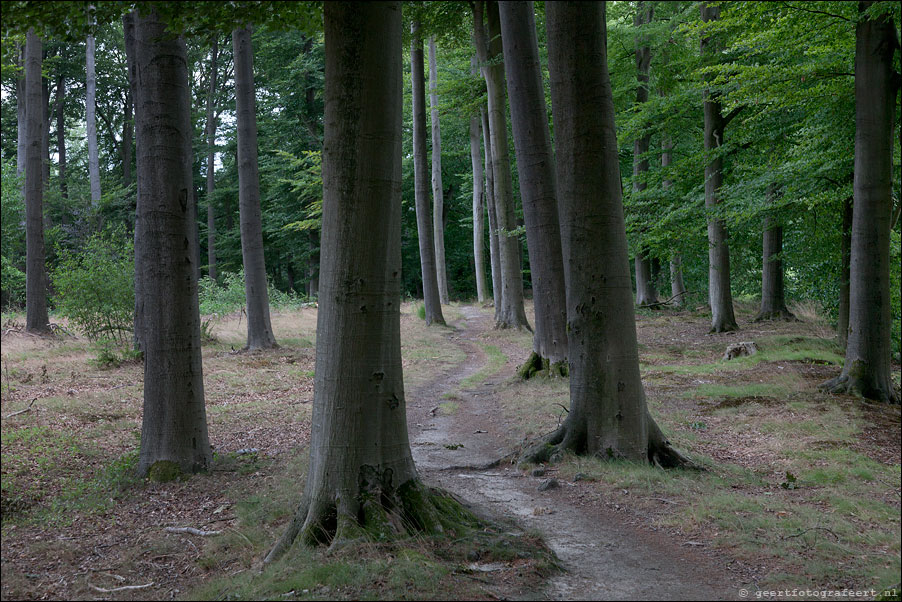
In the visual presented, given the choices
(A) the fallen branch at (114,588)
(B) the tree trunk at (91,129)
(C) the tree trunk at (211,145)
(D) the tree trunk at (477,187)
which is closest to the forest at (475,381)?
(A) the fallen branch at (114,588)

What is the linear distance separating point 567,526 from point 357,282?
259 centimetres

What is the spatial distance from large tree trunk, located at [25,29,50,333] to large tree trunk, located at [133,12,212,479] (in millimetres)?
12228

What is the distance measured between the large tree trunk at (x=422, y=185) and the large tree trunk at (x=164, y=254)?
15315 mm

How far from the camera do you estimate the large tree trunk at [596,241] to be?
21.6 ft

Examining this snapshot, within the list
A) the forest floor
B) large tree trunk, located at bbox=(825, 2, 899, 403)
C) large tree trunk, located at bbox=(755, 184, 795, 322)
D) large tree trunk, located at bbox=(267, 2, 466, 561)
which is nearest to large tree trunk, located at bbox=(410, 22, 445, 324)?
large tree trunk, located at bbox=(755, 184, 795, 322)

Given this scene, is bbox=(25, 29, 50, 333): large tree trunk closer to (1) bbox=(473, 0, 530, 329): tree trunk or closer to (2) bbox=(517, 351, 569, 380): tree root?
(1) bbox=(473, 0, 530, 329): tree trunk

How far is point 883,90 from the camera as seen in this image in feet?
30.9

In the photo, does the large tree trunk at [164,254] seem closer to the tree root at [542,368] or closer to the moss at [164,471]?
the moss at [164,471]

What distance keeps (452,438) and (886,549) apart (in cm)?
528

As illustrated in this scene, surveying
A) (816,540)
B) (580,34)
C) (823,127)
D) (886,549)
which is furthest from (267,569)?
(823,127)

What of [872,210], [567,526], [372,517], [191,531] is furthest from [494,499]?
[872,210]

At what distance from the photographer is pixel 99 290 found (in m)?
13.7

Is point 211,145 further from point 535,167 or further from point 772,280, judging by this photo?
point 535,167

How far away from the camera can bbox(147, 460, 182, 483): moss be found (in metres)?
6.27
